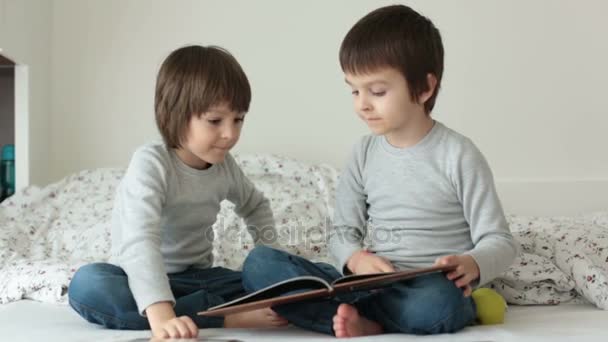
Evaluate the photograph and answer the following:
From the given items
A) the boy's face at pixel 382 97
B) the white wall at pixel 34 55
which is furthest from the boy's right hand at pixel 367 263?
the white wall at pixel 34 55

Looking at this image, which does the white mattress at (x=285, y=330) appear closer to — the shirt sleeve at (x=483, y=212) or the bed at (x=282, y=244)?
the bed at (x=282, y=244)

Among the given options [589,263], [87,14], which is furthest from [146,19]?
[589,263]

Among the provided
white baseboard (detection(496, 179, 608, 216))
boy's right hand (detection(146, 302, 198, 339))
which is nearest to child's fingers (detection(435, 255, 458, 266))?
boy's right hand (detection(146, 302, 198, 339))

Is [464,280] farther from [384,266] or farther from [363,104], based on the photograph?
[363,104]

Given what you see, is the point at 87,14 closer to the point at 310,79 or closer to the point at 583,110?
the point at 310,79

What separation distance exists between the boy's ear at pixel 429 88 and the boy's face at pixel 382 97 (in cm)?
3

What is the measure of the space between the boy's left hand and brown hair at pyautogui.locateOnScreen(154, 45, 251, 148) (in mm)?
414

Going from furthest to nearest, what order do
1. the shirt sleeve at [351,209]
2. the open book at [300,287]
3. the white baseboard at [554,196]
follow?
the white baseboard at [554,196]
the shirt sleeve at [351,209]
the open book at [300,287]

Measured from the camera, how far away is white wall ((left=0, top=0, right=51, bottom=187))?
198cm

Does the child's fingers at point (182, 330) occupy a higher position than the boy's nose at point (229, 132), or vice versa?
the boy's nose at point (229, 132)

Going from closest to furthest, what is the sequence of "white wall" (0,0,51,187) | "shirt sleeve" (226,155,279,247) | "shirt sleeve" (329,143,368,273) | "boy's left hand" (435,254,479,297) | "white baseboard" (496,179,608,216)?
"boy's left hand" (435,254,479,297) → "shirt sleeve" (329,143,368,273) → "shirt sleeve" (226,155,279,247) → "white wall" (0,0,51,187) → "white baseboard" (496,179,608,216)

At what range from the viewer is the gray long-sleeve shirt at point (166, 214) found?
1098 mm

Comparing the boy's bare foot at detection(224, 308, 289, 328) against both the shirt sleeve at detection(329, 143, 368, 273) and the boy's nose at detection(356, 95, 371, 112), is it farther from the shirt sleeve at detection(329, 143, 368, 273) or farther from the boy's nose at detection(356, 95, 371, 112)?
the boy's nose at detection(356, 95, 371, 112)

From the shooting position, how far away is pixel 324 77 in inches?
93.4
